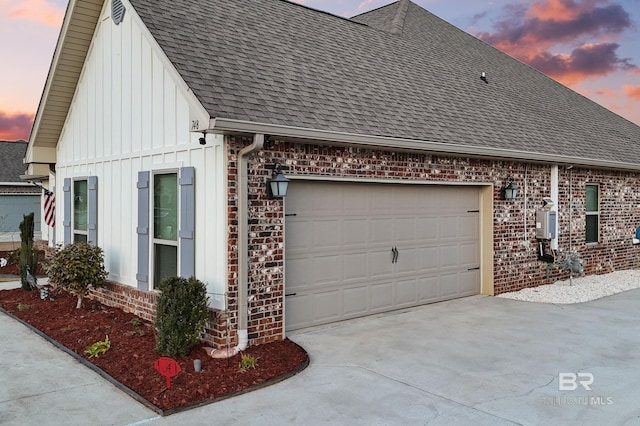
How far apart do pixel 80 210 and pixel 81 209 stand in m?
0.04

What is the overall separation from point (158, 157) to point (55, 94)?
434cm

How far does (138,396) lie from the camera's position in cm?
538

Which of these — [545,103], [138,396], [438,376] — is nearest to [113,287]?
[138,396]

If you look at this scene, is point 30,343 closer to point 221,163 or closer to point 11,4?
point 221,163

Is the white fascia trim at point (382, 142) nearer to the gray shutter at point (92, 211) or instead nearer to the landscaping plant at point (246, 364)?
the landscaping plant at point (246, 364)

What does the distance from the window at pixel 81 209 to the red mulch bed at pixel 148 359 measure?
1.58 metres

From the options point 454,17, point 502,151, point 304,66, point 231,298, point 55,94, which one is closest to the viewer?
point 231,298

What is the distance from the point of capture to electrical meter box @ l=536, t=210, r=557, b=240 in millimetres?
11164

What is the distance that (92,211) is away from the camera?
10.0 meters

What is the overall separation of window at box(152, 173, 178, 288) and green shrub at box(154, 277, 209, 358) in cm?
139

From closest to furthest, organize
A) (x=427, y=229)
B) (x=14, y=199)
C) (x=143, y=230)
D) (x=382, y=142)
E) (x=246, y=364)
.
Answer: (x=246, y=364) → (x=382, y=142) → (x=143, y=230) → (x=427, y=229) → (x=14, y=199)

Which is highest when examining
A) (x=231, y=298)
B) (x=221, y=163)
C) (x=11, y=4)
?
(x=11, y=4)

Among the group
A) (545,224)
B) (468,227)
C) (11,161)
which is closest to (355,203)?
(468,227)

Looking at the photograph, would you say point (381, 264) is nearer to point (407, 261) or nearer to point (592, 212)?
point (407, 261)
